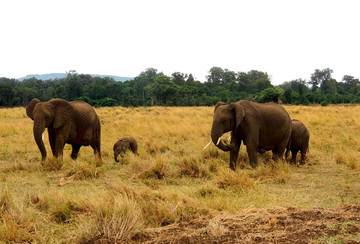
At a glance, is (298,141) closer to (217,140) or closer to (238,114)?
(238,114)

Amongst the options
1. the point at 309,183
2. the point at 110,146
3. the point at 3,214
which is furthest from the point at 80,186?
the point at 110,146

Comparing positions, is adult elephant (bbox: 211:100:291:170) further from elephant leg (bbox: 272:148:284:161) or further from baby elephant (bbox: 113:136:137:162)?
baby elephant (bbox: 113:136:137:162)

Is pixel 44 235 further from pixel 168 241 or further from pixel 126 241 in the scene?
pixel 168 241

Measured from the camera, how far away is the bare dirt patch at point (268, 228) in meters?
3.77

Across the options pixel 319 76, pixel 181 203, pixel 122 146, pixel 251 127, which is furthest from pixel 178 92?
pixel 319 76

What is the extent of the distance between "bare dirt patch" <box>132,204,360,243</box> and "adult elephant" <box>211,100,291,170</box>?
3314mm

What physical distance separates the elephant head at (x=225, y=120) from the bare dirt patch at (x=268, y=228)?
3129 millimetres

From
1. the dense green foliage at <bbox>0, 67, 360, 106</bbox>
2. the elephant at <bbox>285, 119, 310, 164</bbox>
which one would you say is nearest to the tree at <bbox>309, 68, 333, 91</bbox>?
the dense green foliage at <bbox>0, 67, 360, 106</bbox>

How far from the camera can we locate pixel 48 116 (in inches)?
334

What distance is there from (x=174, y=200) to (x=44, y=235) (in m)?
1.85

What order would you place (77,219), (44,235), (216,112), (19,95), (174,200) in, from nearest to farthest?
1. (44,235)
2. (77,219)
3. (174,200)
4. (216,112)
5. (19,95)

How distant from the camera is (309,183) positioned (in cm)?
679

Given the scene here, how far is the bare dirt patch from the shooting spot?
3773 mm

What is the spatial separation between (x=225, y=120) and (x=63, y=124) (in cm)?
409
